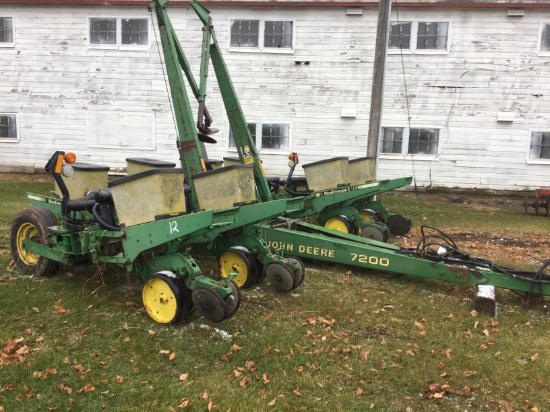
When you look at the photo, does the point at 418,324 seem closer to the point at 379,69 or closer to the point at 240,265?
the point at 240,265

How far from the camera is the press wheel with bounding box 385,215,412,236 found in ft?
29.3

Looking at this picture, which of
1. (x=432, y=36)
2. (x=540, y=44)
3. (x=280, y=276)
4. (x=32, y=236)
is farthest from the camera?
(x=432, y=36)

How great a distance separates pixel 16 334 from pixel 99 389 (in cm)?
133

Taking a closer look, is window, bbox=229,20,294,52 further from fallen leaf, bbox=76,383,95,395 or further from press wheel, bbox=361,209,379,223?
fallen leaf, bbox=76,383,95,395

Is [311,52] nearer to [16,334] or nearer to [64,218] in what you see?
[64,218]

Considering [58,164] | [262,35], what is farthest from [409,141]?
[58,164]

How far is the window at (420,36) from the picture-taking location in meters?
14.1

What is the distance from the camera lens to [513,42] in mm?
13875

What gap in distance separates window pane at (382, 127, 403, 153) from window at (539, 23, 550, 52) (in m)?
4.74

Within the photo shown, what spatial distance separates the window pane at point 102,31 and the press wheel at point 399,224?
11.1m

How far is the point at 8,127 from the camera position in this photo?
15727 millimetres

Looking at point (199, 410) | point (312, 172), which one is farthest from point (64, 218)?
point (312, 172)

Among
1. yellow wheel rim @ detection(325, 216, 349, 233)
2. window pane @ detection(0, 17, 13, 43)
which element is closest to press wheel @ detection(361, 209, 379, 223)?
yellow wheel rim @ detection(325, 216, 349, 233)

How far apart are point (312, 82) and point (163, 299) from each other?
11.3m
